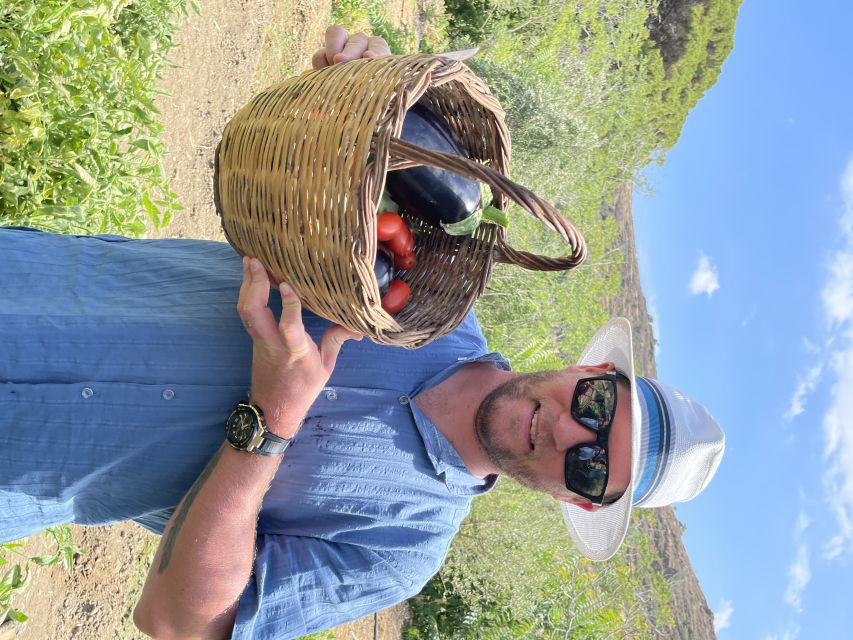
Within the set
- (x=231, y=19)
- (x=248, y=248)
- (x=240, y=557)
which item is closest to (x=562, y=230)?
(x=248, y=248)

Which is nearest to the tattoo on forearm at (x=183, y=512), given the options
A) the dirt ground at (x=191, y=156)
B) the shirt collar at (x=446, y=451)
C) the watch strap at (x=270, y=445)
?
the watch strap at (x=270, y=445)

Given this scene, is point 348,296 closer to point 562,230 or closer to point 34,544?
point 562,230

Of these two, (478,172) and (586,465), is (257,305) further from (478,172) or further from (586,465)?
(586,465)

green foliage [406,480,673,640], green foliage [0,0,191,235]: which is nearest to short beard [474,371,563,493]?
green foliage [0,0,191,235]

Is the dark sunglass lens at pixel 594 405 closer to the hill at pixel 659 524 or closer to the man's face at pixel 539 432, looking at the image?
the man's face at pixel 539 432

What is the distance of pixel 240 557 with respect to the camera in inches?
67.4

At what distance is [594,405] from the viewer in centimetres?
222

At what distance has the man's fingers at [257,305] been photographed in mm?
1536

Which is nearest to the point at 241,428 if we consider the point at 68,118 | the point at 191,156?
the point at 68,118

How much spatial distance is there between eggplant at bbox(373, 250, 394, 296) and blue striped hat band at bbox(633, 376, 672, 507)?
3.68 feet

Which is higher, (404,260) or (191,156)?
(404,260)

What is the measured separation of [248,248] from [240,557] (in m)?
0.80

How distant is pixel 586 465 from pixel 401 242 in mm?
1020

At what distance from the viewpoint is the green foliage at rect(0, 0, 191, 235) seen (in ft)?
8.11
